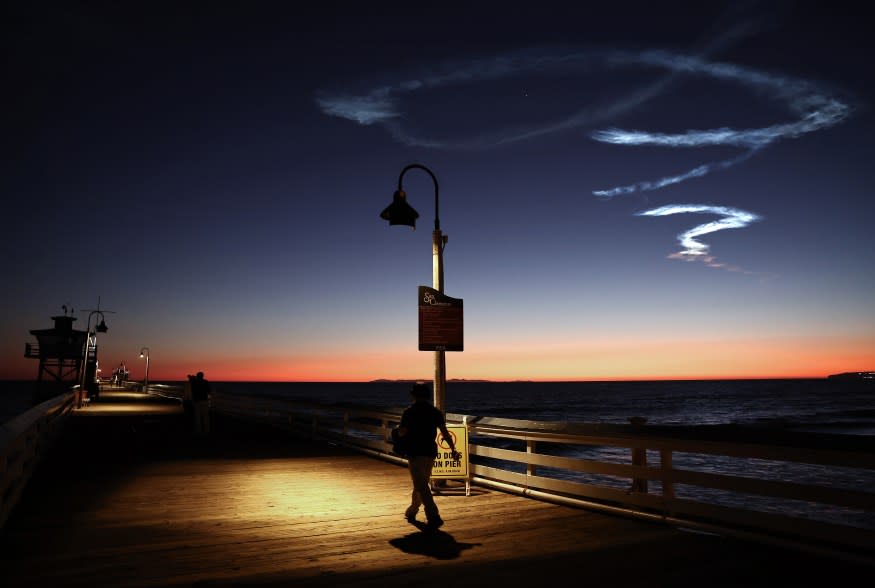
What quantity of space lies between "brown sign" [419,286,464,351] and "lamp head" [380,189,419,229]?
1202mm

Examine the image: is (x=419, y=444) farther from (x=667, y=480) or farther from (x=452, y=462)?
(x=667, y=480)

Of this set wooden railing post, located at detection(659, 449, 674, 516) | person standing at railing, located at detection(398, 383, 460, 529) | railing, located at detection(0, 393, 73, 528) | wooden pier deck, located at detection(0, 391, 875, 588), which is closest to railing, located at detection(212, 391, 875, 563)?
wooden railing post, located at detection(659, 449, 674, 516)

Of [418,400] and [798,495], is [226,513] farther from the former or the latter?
[798,495]

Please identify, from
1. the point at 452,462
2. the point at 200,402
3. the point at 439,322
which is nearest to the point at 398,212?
the point at 439,322

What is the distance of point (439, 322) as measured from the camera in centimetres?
1043

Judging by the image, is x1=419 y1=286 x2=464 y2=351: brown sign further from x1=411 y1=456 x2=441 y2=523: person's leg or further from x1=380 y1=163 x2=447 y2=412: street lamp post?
x1=411 y1=456 x2=441 y2=523: person's leg

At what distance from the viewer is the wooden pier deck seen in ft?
18.7

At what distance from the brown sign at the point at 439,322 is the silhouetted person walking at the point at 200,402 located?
11486 mm

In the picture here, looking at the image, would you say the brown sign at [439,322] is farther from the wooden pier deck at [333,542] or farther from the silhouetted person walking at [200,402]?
the silhouetted person walking at [200,402]

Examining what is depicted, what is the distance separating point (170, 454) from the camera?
1513cm

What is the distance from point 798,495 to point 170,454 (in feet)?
44.9

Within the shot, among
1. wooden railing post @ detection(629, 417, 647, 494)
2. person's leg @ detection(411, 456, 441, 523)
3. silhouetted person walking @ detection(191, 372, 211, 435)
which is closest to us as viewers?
person's leg @ detection(411, 456, 441, 523)

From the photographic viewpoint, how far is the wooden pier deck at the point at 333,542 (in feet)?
18.7

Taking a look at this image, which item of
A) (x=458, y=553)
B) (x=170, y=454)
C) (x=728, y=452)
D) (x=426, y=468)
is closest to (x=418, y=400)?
(x=426, y=468)
